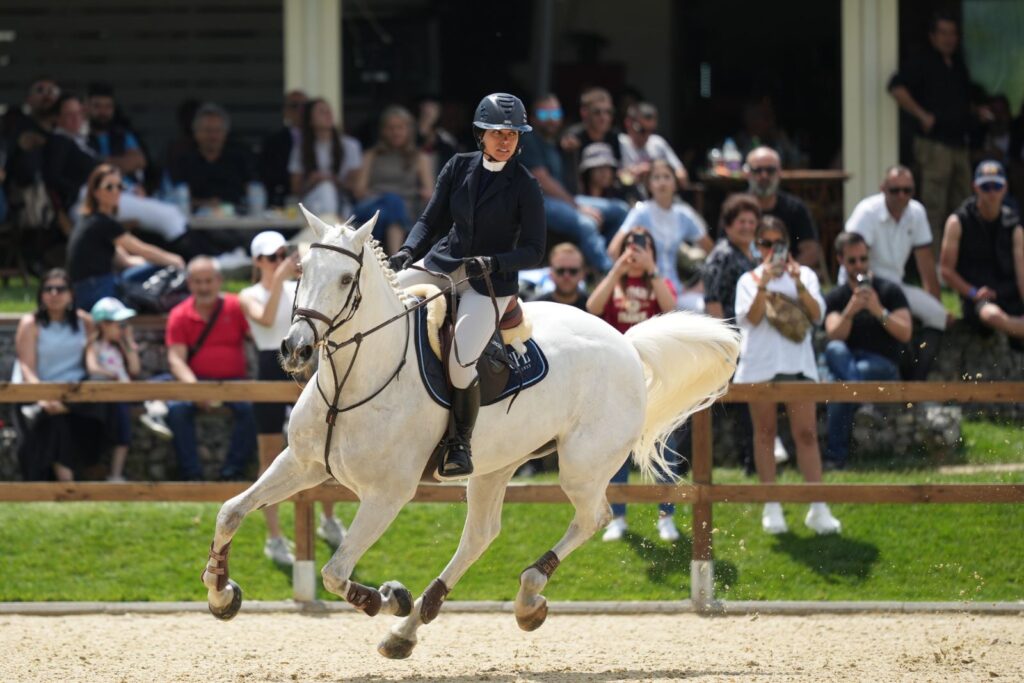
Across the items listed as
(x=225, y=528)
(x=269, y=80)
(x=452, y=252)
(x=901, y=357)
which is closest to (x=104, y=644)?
(x=225, y=528)

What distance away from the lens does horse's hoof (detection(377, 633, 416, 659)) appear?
788 centimetres

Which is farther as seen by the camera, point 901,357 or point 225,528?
point 901,357

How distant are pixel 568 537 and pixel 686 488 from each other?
1602 mm

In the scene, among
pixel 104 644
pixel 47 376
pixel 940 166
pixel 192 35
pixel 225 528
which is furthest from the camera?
pixel 192 35

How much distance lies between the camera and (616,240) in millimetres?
11750

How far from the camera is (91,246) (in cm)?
1234

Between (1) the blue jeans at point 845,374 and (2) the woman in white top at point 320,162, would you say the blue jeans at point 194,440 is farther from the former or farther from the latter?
(1) the blue jeans at point 845,374

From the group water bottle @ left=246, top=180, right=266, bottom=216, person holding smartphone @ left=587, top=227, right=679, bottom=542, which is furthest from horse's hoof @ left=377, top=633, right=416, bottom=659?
water bottle @ left=246, top=180, right=266, bottom=216

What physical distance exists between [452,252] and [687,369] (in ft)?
5.53

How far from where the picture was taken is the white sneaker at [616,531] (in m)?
10.5

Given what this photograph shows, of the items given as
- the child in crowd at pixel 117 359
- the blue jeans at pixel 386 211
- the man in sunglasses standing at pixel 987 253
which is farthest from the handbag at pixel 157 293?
the man in sunglasses standing at pixel 987 253

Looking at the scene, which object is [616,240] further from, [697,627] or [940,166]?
[940,166]

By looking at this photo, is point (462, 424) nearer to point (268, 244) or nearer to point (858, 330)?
point (268, 244)

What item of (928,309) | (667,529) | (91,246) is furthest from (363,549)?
(928,309)
